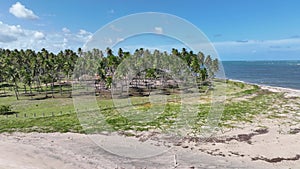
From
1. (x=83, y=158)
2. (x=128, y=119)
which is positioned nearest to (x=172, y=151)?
(x=83, y=158)

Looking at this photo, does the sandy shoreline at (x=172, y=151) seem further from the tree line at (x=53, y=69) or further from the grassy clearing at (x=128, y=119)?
the tree line at (x=53, y=69)

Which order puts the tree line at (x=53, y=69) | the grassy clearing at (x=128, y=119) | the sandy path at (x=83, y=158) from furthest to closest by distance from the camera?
1. the tree line at (x=53, y=69)
2. the grassy clearing at (x=128, y=119)
3. the sandy path at (x=83, y=158)

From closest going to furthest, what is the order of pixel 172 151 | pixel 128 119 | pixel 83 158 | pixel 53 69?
pixel 83 158, pixel 172 151, pixel 128 119, pixel 53 69

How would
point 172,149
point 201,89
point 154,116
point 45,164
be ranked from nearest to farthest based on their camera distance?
1. point 45,164
2. point 172,149
3. point 154,116
4. point 201,89

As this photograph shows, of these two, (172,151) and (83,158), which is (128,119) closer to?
(172,151)

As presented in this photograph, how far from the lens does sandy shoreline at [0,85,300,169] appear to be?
19406mm

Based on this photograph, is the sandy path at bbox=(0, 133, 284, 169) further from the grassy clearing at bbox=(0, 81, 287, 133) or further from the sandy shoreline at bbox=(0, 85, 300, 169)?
the grassy clearing at bbox=(0, 81, 287, 133)

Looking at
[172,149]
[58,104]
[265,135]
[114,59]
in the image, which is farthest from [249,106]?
[58,104]

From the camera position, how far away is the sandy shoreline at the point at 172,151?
19.4 meters

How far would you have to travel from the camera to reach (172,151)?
72.7ft

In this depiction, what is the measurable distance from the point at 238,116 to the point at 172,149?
15378 mm

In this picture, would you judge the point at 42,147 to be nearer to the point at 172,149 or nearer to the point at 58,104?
the point at 172,149

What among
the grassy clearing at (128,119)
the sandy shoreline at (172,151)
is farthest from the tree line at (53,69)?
the sandy shoreline at (172,151)

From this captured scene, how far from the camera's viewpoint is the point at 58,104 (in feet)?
161
